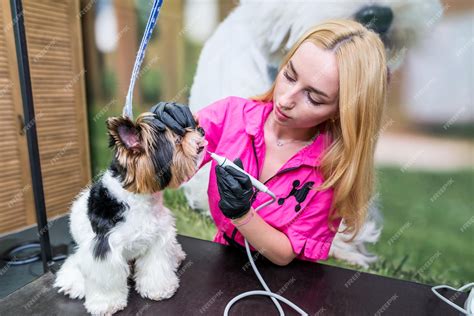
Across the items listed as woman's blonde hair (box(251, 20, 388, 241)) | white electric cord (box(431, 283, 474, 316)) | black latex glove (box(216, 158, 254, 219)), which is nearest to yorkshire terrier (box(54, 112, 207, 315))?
black latex glove (box(216, 158, 254, 219))

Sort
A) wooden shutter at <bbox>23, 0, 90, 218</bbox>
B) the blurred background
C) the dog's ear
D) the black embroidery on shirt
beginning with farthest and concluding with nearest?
wooden shutter at <bbox>23, 0, 90, 218</bbox>, the blurred background, the black embroidery on shirt, the dog's ear

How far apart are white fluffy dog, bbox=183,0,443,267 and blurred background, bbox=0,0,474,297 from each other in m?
0.08

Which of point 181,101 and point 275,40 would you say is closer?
point 275,40

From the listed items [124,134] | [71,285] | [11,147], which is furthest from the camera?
[11,147]

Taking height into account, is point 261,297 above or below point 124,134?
below

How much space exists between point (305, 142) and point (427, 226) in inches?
54.8

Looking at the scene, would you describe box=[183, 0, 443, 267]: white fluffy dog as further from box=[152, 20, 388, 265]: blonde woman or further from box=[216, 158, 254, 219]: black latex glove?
box=[216, 158, 254, 219]: black latex glove

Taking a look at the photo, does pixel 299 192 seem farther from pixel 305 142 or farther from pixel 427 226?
pixel 427 226

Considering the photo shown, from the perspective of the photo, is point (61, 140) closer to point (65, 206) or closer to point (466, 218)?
point (65, 206)

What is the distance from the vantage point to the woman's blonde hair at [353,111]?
0.96 meters

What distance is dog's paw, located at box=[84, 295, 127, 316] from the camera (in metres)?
0.93

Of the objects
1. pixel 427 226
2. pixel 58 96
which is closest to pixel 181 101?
pixel 58 96

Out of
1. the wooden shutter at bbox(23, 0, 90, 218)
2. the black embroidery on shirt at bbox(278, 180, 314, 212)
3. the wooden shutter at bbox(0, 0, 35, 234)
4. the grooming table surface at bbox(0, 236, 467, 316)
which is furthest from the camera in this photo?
the wooden shutter at bbox(23, 0, 90, 218)

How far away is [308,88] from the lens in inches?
39.1
